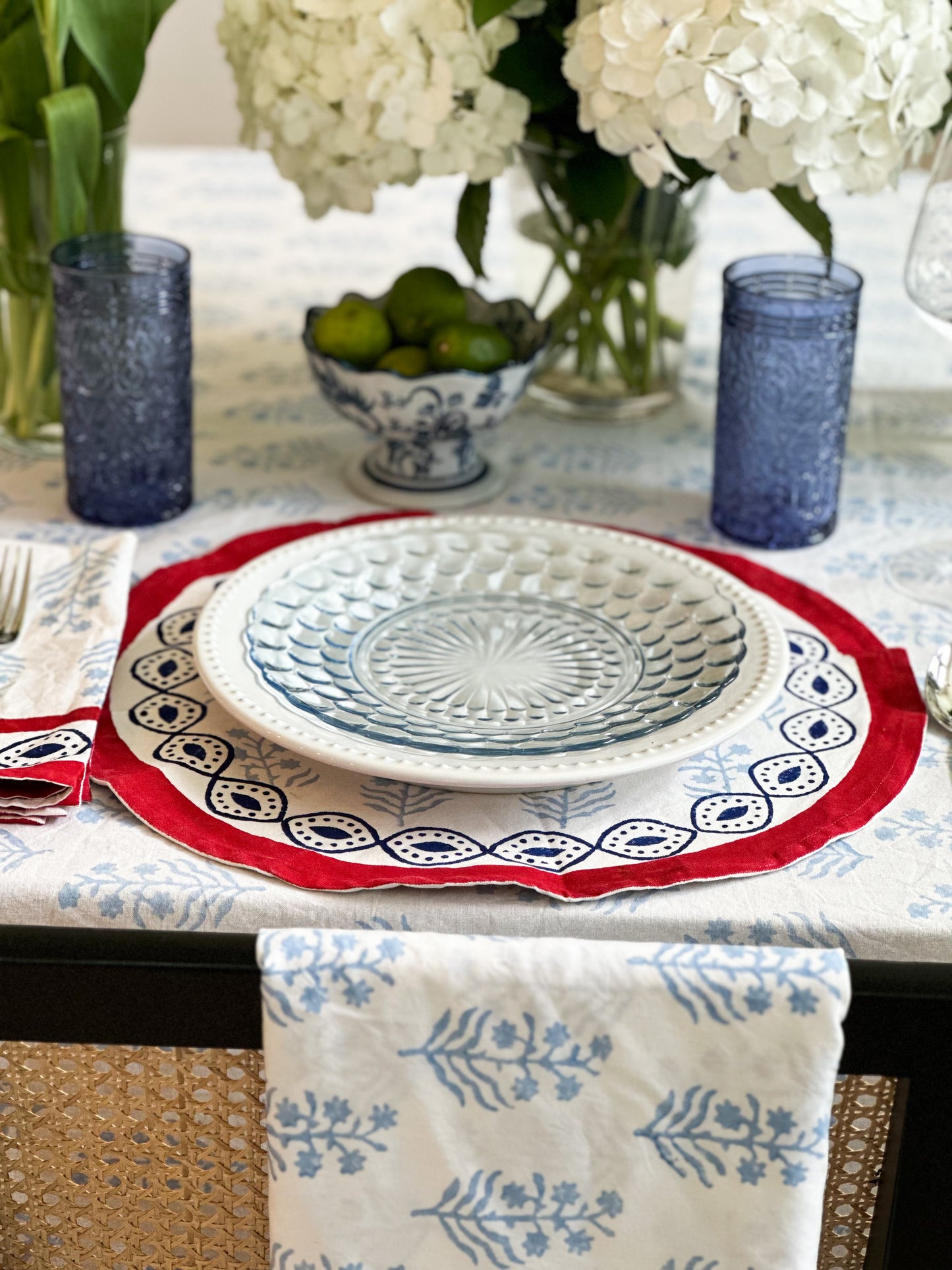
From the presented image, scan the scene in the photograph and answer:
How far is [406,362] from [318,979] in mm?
503

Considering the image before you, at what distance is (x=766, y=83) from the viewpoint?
0.77 m

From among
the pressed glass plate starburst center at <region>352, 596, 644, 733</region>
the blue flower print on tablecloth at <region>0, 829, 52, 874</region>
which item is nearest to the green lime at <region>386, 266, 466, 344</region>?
the pressed glass plate starburst center at <region>352, 596, 644, 733</region>

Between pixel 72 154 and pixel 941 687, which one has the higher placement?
pixel 72 154

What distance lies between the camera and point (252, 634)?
2.38 feet

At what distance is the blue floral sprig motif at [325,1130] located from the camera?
0.52 metres

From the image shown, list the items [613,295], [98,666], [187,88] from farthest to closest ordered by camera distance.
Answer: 1. [187,88]
2. [613,295]
3. [98,666]

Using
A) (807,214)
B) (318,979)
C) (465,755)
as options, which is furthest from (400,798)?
(807,214)

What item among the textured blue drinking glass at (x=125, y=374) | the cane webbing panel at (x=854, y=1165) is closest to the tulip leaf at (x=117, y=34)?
the textured blue drinking glass at (x=125, y=374)

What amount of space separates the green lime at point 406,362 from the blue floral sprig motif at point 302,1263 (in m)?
0.55

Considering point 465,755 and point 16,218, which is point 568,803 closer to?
point 465,755

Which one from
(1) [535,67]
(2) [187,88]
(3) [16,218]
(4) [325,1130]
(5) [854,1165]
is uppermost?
(1) [535,67]

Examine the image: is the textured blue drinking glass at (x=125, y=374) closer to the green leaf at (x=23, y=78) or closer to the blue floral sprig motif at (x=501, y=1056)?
the green leaf at (x=23, y=78)

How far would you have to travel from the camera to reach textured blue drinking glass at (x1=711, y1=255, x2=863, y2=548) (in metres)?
0.86

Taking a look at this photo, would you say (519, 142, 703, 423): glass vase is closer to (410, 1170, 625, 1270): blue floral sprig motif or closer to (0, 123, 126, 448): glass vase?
(0, 123, 126, 448): glass vase
